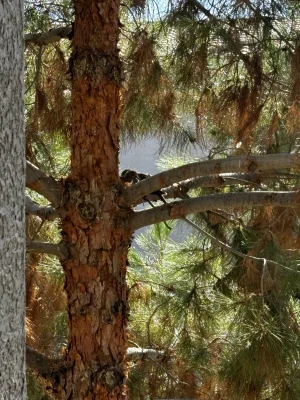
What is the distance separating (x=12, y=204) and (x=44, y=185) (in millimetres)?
1261

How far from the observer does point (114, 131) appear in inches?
75.0

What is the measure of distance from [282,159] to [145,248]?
2.71 m

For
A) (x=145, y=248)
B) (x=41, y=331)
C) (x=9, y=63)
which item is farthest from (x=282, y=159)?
(x=145, y=248)

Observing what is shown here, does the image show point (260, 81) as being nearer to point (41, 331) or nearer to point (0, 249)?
point (41, 331)

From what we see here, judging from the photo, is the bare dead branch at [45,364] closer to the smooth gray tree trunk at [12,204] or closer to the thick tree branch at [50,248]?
the thick tree branch at [50,248]

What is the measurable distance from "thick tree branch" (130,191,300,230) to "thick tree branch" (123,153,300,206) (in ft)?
0.19

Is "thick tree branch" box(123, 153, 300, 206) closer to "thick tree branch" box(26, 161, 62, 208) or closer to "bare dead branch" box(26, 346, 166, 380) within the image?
"thick tree branch" box(26, 161, 62, 208)

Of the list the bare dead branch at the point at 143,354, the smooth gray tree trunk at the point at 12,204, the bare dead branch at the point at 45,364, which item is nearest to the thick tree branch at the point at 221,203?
the bare dead branch at the point at 45,364

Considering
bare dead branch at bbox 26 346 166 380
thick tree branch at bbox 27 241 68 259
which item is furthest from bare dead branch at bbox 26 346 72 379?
thick tree branch at bbox 27 241 68 259

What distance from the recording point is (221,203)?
1.77m

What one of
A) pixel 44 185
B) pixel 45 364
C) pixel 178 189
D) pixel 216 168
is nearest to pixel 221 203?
pixel 216 168

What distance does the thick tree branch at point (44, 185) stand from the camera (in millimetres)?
1837

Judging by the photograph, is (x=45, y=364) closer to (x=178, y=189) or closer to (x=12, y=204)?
(x=178, y=189)

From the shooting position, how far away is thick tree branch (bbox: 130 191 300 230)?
5.74 feet
